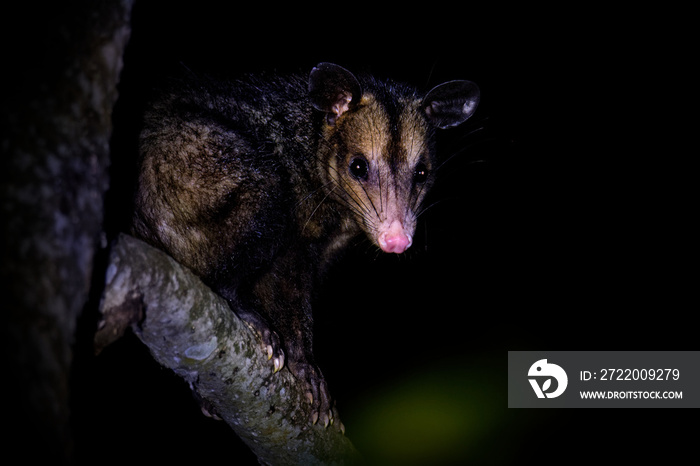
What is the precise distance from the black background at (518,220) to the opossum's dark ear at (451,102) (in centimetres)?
237

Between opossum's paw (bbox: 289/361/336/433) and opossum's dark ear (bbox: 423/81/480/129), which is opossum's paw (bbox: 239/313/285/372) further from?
opossum's dark ear (bbox: 423/81/480/129)

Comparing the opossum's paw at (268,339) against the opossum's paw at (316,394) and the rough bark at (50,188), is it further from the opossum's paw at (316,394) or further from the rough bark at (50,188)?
the rough bark at (50,188)

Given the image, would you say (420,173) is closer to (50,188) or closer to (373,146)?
(373,146)

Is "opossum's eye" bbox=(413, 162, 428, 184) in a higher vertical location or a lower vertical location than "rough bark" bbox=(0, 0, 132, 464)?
higher

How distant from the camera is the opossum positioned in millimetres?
2580

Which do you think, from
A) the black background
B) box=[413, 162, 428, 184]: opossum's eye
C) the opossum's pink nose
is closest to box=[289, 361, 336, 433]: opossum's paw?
the opossum's pink nose

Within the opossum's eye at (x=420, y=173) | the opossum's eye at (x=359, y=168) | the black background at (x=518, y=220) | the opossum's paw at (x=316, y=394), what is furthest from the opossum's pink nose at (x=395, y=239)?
the black background at (x=518, y=220)

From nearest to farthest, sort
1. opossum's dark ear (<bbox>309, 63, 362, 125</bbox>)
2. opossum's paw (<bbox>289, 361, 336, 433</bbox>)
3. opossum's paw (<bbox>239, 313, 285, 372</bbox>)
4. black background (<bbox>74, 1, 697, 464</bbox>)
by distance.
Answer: opossum's paw (<bbox>239, 313, 285, 372</bbox>)
opossum's paw (<bbox>289, 361, 336, 433</bbox>)
opossum's dark ear (<bbox>309, 63, 362, 125</bbox>)
black background (<bbox>74, 1, 697, 464</bbox>)

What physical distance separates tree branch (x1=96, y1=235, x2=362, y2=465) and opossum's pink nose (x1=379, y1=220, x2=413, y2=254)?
948 mm

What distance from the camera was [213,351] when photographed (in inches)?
76.8

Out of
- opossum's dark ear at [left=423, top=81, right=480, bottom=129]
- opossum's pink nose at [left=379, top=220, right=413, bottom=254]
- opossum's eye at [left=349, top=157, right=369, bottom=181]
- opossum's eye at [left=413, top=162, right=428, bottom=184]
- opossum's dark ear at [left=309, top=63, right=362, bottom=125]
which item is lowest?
opossum's pink nose at [left=379, top=220, right=413, bottom=254]

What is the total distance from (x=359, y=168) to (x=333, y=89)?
1.85 feet

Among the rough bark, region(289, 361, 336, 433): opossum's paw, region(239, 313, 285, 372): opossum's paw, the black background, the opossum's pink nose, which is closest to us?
the rough bark

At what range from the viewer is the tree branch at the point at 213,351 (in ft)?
4.91
